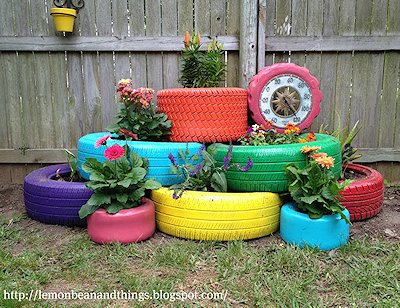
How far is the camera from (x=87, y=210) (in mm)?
2570

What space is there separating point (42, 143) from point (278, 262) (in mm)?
2773

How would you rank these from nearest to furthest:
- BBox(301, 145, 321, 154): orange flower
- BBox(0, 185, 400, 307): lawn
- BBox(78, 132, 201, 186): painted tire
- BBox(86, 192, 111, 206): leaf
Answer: BBox(0, 185, 400, 307): lawn < BBox(86, 192, 111, 206): leaf < BBox(301, 145, 321, 154): orange flower < BBox(78, 132, 201, 186): painted tire

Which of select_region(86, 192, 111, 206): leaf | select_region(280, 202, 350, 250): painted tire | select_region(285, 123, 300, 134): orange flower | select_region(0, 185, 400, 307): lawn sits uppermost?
select_region(285, 123, 300, 134): orange flower

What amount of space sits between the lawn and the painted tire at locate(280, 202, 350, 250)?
69 mm

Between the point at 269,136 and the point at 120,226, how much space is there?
143 cm

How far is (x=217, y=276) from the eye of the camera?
2.16 meters

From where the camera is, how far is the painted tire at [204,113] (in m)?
2.97

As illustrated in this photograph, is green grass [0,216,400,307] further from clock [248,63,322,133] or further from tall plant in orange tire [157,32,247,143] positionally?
clock [248,63,322,133]

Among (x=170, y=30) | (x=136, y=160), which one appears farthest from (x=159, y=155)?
(x=170, y=30)

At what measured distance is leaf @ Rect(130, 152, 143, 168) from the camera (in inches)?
106

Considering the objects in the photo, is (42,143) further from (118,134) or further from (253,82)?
(253,82)

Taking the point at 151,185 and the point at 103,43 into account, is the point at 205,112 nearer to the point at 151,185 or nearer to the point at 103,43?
the point at 151,185

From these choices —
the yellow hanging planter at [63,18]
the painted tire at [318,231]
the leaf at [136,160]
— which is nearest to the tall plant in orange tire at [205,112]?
the leaf at [136,160]

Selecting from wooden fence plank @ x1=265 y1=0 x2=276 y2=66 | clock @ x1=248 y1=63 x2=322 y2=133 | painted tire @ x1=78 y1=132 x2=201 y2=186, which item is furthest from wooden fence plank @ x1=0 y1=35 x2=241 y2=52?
painted tire @ x1=78 y1=132 x2=201 y2=186
